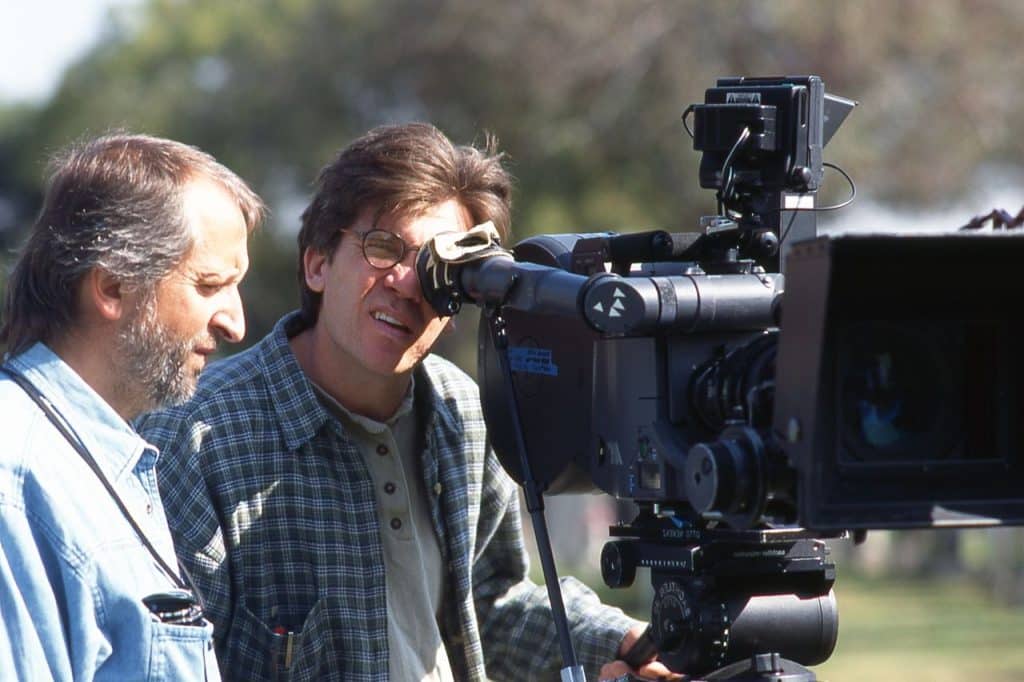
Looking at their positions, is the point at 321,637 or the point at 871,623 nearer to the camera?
the point at 321,637

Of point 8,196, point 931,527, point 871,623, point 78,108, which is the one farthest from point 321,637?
point 8,196

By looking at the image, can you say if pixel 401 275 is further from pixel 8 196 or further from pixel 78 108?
pixel 8 196

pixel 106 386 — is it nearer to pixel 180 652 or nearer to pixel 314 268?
pixel 180 652

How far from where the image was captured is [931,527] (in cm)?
233

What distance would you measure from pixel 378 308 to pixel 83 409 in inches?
35.6

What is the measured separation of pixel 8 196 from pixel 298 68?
1478 cm

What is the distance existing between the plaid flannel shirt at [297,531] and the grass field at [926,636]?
236 inches

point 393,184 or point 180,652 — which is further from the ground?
point 393,184

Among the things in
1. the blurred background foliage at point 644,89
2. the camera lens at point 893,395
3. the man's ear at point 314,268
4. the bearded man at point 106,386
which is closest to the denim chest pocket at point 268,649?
the bearded man at point 106,386

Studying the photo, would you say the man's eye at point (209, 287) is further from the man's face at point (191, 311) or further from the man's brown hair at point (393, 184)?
the man's brown hair at point (393, 184)

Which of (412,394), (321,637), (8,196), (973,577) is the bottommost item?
(973,577)

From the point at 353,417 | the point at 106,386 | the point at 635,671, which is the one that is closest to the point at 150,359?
the point at 106,386

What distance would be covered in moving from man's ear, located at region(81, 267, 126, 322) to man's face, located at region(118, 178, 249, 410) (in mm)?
33

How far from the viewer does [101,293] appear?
101 inches
